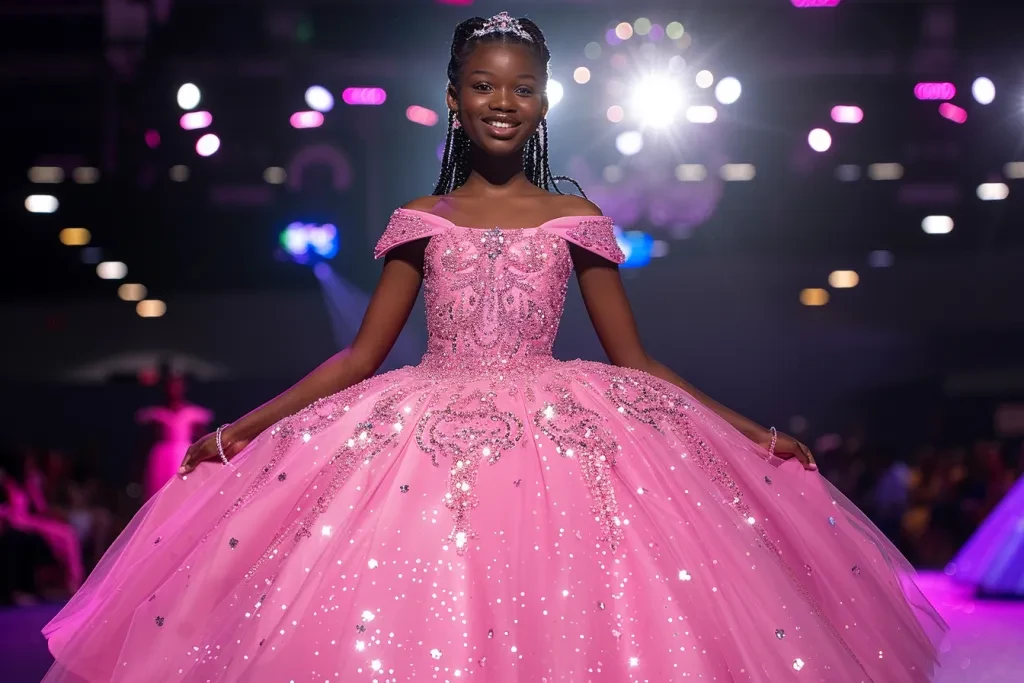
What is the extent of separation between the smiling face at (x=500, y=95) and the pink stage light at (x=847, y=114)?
4659 mm

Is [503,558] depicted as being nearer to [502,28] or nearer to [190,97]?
[502,28]

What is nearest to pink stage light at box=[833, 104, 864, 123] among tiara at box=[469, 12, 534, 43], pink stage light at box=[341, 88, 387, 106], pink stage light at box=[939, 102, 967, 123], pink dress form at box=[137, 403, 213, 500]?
pink stage light at box=[939, 102, 967, 123]

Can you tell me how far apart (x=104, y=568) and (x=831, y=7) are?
5498 mm

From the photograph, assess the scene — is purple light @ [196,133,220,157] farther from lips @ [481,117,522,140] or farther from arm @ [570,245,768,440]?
arm @ [570,245,768,440]

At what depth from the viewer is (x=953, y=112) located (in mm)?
6453

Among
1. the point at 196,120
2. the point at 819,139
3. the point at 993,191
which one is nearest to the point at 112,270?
the point at 196,120

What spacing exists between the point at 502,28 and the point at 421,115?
4.31m

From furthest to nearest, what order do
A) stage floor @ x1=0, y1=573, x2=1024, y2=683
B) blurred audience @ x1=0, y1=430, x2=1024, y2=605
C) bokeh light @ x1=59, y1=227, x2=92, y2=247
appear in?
bokeh light @ x1=59, y1=227, x2=92, y2=247 → blurred audience @ x1=0, y1=430, x2=1024, y2=605 → stage floor @ x1=0, y1=573, x2=1024, y2=683

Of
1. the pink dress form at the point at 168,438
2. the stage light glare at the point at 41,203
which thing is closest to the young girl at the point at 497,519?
the pink dress form at the point at 168,438

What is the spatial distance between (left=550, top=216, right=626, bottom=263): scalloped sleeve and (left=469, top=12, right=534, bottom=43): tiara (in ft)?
1.45

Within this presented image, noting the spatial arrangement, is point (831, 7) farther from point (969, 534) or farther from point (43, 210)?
point (43, 210)

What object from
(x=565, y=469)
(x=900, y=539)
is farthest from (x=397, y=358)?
(x=565, y=469)

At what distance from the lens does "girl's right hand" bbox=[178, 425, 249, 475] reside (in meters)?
2.10

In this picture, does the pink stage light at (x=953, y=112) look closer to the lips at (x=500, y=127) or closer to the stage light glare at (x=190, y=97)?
the stage light glare at (x=190, y=97)
